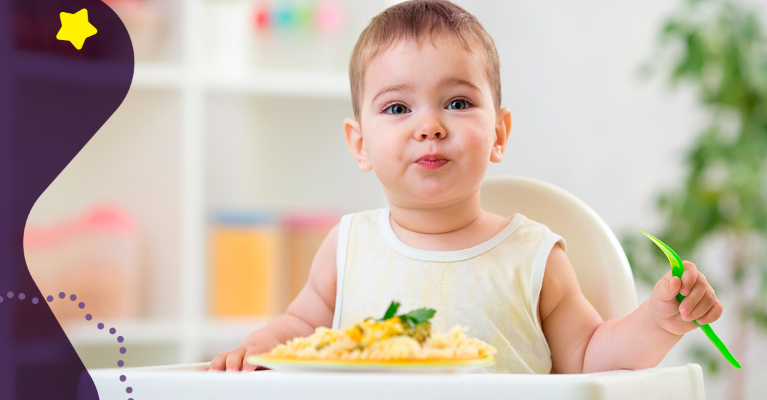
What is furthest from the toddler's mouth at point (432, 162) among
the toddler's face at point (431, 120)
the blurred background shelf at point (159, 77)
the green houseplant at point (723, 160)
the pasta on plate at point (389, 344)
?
the green houseplant at point (723, 160)

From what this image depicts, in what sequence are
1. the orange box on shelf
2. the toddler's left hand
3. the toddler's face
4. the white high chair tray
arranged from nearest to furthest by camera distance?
the white high chair tray, the toddler's left hand, the toddler's face, the orange box on shelf

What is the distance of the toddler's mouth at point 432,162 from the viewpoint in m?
0.66

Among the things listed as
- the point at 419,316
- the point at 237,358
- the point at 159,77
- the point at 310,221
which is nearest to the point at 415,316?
the point at 419,316

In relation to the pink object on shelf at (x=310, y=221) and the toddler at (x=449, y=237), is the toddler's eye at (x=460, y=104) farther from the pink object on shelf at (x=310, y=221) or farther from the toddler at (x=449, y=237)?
the pink object on shelf at (x=310, y=221)

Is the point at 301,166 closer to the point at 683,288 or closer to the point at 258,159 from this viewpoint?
the point at 258,159

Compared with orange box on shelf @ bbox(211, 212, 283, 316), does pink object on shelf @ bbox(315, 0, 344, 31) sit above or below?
above

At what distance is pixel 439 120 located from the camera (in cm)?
65

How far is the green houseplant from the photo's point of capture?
165 centimetres

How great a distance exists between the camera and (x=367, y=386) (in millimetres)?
373

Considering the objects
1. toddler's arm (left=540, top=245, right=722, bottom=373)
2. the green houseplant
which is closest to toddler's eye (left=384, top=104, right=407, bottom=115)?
toddler's arm (left=540, top=245, right=722, bottom=373)

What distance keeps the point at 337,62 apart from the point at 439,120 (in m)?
1.11

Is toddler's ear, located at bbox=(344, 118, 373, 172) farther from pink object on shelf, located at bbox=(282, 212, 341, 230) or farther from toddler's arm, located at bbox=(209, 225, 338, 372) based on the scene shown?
pink object on shelf, located at bbox=(282, 212, 341, 230)

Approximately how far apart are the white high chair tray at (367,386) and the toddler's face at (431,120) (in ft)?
0.94

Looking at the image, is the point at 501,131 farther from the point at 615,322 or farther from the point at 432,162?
the point at 615,322
